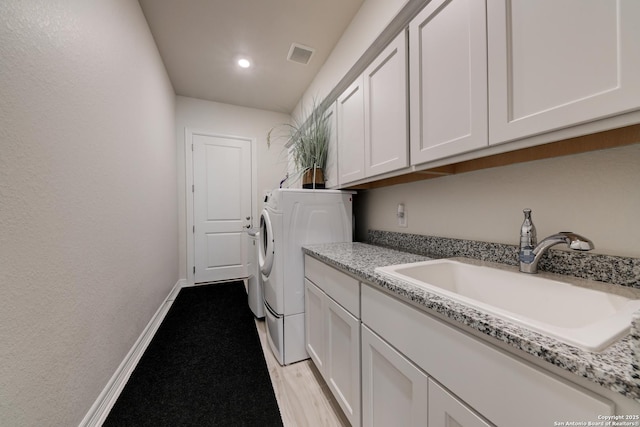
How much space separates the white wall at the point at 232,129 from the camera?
10.8 ft

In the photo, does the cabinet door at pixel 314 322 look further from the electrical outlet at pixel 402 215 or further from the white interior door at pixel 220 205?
the white interior door at pixel 220 205

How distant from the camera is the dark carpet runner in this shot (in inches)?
49.1

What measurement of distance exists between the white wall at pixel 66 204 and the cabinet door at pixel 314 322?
1.15 m

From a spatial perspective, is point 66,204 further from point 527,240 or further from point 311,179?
point 527,240

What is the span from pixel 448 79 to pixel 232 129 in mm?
3267

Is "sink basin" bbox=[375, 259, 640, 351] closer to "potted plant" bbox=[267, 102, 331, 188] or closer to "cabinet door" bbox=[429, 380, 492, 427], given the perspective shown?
"cabinet door" bbox=[429, 380, 492, 427]

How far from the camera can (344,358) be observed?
3.83ft

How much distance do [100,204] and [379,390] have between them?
5.48ft

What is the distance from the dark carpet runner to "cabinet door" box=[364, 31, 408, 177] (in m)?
1.50

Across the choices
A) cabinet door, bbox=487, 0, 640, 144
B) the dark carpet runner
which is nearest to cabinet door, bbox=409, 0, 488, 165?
cabinet door, bbox=487, 0, 640, 144

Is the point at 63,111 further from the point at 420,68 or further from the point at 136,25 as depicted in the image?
the point at 420,68

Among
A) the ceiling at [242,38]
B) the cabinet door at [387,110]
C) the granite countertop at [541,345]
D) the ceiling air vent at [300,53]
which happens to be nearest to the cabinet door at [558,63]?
the cabinet door at [387,110]

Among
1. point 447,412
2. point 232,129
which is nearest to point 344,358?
point 447,412

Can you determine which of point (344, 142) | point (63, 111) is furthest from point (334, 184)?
point (63, 111)
